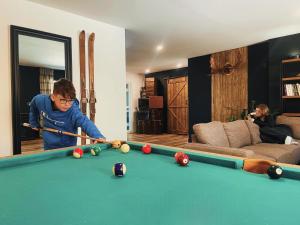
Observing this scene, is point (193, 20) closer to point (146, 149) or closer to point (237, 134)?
point (237, 134)

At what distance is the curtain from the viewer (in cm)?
310

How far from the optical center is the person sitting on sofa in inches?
145

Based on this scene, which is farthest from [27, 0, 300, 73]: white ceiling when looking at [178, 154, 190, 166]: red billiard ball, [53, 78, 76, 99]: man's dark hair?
[178, 154, 190, 166]: red billiard ball

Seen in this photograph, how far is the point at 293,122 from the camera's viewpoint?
167 inches

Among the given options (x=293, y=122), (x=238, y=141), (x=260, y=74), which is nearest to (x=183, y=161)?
(x=238, y=141)

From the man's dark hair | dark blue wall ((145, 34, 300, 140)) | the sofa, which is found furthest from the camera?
dark blue wall ((145, 34, 300, 140))

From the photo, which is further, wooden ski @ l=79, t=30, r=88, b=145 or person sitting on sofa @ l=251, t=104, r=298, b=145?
person sitting on sofa @ l=251, t=104, r=298, b=145

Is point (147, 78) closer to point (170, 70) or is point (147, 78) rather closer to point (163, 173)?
point (170, 70)

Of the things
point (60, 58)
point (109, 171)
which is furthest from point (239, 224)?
point (60, 58)

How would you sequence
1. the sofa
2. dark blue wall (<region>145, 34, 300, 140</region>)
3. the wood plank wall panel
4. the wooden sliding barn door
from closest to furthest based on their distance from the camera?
the sofa, dark blue wall (<region>145, 34, 300, 140</region>), the wood plank wall panel, the wooden sliding barn door

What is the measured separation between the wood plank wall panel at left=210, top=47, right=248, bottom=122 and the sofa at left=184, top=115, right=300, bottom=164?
1.77 meters

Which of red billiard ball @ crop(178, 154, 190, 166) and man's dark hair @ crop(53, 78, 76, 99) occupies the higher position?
man's dark hair @ crop(53, 78, 76, 99)

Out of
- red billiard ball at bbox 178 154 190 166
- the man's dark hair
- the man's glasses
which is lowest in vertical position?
red billiard ball at bbox 178 154 190 166

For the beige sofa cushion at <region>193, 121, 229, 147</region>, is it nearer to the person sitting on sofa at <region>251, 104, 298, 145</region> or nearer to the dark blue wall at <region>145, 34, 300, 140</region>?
the person sitting on sofa at <region>251, 104, 298, 145</region>
